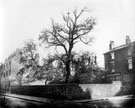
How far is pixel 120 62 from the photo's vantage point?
117ft

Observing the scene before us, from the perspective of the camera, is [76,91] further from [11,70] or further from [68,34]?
[11,70]

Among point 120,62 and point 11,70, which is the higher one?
point 120,62

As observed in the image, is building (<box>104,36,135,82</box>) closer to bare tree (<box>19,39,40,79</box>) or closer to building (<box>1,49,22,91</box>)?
bare tree (<box>19,39,40,79</box>)

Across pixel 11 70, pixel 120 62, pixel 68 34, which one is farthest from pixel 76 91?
pixel 11 70

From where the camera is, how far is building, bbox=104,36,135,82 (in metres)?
31.9

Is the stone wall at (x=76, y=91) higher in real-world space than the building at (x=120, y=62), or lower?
lower

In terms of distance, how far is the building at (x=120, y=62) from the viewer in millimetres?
31891

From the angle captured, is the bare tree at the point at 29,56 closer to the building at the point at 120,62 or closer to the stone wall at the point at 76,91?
the stone wall at the point at 76,91

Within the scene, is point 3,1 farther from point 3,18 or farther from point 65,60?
point 65,60

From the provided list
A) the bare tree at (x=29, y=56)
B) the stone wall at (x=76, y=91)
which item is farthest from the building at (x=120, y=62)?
the bare tree at (x=29, y=56)

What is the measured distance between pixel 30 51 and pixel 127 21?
59.3 feet

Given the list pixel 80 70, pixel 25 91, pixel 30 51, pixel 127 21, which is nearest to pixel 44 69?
pixel 80 70

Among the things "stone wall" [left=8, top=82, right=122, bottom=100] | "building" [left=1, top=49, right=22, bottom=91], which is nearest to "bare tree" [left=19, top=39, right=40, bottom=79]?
"stone wall" [left=8, top=82, right=122, bottom=100]

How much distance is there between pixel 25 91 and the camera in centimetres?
2802
